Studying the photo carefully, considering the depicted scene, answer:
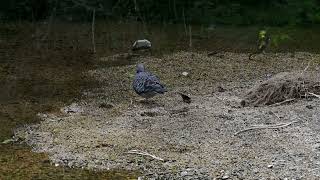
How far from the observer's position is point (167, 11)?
15844 mm

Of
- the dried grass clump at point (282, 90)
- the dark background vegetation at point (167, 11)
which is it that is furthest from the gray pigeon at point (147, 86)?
the dark background vegetation at point (167, 11)

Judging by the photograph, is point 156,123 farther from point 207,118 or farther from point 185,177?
point 185,177

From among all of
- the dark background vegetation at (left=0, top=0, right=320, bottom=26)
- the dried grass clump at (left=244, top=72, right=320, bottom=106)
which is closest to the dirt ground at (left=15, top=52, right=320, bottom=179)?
the dried grass clump at (left=244, top=72, right=320, bottom=106)

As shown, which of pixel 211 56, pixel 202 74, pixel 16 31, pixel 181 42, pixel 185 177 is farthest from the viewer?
pixel 16 31

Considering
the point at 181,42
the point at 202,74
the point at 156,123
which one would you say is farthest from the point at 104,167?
the point at 181,42

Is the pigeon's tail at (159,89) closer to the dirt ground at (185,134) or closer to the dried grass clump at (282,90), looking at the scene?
the dirt ground at (185,134)

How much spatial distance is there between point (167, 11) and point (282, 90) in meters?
8.91

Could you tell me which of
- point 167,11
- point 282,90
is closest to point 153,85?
point 282,90

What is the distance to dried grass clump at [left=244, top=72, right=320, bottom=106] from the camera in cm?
716

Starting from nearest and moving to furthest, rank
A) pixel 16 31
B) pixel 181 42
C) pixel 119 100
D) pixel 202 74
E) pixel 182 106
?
pixel 182 106 < pixel 119 100 < pixel 202 74 < pixel 181 42 < pixel 16 31

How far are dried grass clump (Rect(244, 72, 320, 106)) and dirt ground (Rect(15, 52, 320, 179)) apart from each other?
148mm

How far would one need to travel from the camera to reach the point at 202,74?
9102mm

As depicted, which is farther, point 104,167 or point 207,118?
point 207,118

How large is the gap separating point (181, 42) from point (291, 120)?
5740mm
